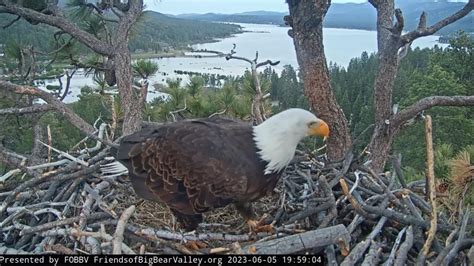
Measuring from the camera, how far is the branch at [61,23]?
173 inches

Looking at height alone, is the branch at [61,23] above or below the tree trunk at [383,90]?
above

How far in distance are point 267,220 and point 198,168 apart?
2.15ft

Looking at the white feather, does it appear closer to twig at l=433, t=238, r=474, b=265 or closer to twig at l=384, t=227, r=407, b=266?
twig at l=384, t=227, r=407, b=266

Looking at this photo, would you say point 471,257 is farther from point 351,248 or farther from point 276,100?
point 276,100

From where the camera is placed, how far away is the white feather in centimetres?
242

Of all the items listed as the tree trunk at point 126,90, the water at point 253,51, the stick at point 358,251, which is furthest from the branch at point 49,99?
the water at point 253,51

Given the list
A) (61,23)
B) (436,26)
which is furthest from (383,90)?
(61,23)

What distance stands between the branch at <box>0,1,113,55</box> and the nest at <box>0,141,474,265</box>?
1.77 meters

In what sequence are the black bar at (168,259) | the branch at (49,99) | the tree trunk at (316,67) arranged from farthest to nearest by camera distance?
the tree trunk at (316,67)
the branch at (49,99)
the black bar at (168,259)

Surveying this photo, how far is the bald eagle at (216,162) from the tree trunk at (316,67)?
63.5 inches

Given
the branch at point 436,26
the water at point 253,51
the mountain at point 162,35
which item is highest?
the branch at point 436,26

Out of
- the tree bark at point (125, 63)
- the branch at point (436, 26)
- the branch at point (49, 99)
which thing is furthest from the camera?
the tree bark at point (125, 63)

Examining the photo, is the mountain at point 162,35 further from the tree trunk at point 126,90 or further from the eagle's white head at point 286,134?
the eagle's white head at point 286,134

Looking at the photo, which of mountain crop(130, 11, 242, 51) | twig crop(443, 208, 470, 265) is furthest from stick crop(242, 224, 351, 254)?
mountain crop(130, 11, 242, 51)
